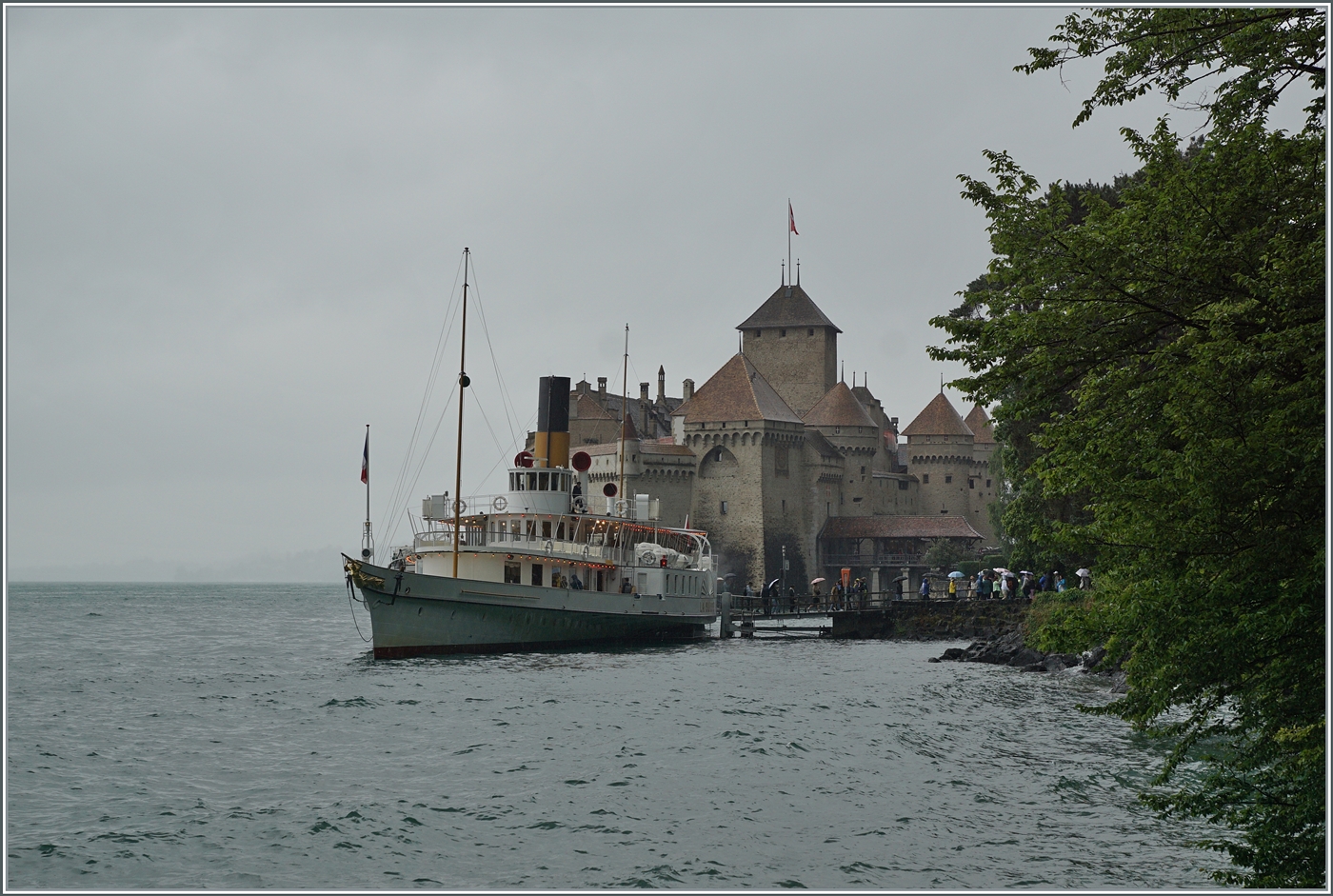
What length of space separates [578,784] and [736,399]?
6463cm

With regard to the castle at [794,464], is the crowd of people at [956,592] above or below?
below

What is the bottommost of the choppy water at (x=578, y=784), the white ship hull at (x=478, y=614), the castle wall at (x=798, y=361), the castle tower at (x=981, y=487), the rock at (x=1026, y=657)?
the choppy water at (x=578, y=784)

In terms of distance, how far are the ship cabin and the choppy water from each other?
724 centimetres

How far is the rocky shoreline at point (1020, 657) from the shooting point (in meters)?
32.8

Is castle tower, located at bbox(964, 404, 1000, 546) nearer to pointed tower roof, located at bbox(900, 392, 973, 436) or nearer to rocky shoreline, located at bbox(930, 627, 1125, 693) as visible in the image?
Result: pointed tower roof, located at bbox(900, 392, 973, 436)

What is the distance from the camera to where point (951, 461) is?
292ft

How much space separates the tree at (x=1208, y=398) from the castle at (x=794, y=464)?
63.5m

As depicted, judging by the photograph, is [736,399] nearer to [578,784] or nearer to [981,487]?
[981,487]

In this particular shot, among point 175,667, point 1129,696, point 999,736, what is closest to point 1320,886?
point 1129,696

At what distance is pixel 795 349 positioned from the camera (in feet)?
300

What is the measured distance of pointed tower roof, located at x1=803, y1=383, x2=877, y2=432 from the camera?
8744cm

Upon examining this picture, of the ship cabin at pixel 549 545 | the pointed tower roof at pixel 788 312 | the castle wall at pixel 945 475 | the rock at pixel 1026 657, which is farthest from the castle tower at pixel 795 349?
the rock at pixel 1026 657

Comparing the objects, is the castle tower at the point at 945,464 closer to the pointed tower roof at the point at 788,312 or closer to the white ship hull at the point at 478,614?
the pointed tower roof at the point at 788,312

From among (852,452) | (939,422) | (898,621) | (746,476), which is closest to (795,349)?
(852,452)
